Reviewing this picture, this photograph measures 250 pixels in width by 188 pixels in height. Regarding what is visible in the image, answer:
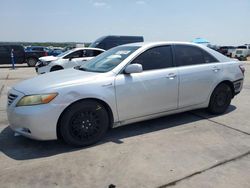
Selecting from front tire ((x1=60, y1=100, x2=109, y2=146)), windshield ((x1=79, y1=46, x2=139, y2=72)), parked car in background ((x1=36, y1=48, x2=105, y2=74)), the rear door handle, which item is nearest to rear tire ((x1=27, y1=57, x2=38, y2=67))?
parked car in background ((x1=36, y1=48, x2=105, y2=74))

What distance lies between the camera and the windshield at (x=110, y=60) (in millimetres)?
4582

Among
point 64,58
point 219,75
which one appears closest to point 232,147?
point 219,75

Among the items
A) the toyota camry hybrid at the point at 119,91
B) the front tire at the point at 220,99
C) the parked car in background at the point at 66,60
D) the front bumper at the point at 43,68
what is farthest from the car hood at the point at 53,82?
the front bumper at the point at 43,68

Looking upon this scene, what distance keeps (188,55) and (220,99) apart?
4.01ft

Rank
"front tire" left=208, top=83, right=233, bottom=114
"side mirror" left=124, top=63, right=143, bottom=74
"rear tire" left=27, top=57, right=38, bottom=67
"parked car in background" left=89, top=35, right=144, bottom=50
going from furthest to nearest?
"rear tire" left=27, top=57, right=38, bottom=67
"parked car in background" left=89, top=35, right=144, bottom=50
"front tire" left=208, top=83, right=233, bottom=114
"side mirror" left=124, top=63, right=143, bottom=74

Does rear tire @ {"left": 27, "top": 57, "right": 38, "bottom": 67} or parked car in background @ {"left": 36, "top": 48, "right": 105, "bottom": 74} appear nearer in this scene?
parked car in background @ {"left": 36, "top": 48, "right": 105, "bottom": 74}

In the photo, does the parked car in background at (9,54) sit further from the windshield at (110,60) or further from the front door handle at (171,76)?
the front door handle at (171,76)

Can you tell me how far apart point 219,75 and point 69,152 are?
326 centimetres

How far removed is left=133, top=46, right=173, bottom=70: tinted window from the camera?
466 centimetres

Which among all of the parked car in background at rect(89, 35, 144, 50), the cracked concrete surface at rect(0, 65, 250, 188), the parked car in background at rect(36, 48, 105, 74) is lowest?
the cracked concrete surface at rect(0, 65, 250, 188)

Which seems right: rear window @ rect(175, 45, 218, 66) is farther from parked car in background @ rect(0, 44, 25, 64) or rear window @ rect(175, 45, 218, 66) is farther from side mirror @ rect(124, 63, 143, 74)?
parked car in background @ rect(0, 44, 25, 64)

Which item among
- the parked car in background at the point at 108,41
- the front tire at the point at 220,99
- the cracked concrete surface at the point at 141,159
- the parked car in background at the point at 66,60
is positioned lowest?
the cracked concrete surface at the point at 141,159

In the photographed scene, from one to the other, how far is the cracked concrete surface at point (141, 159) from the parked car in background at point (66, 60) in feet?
22.0

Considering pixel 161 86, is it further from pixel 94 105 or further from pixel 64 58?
pixel 64 58
